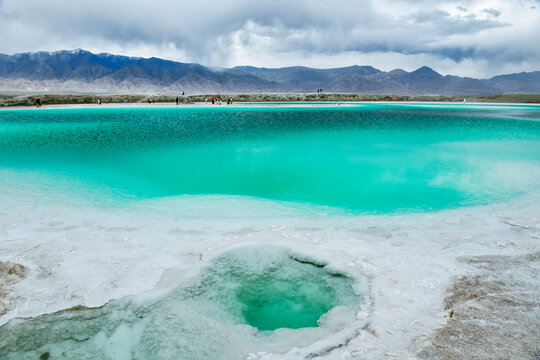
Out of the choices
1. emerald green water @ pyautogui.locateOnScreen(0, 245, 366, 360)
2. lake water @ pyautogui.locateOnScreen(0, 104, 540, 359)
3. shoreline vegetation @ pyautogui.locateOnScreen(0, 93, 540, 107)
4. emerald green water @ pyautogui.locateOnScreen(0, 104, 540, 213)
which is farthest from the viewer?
shoreline vegetation @ pyautogui.locateOnScreen(0, 93, 540, 107)

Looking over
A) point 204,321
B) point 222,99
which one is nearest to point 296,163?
point 204,321

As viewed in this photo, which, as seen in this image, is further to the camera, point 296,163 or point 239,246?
point 296,163

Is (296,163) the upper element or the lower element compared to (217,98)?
lower

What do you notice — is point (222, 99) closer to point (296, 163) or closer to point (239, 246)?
point (296, 163)

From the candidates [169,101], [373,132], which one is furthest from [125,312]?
[169,101]

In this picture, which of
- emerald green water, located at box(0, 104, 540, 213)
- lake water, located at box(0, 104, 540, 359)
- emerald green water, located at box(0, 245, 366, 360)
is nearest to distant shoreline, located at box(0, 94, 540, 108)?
emerald green water, located at box(0, 104, 540, 213)

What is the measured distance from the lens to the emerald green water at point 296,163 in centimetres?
1175

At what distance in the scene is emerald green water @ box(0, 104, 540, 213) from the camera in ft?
38.5

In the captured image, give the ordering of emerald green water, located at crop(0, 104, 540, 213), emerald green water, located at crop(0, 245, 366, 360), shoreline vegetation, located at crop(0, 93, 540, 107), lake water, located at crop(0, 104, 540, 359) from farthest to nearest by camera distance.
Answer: shoreline vegetation, located at crop(0, 93, 540, 107) < emerald green water, located at crop(0, 104, 540, 213) < lake water, located at crop(0, 104, 540, 359) < emerald green water, located at crop(0, 245, 366, 360)

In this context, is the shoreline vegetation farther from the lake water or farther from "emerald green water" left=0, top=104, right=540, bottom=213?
the lake water

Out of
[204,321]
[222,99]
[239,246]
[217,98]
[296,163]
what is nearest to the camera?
[204,321]

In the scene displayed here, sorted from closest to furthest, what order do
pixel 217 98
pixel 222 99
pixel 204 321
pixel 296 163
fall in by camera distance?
1. pixel 204 321
2. pixel 296 163
3. pixel 217 98
4. pixel 222 99

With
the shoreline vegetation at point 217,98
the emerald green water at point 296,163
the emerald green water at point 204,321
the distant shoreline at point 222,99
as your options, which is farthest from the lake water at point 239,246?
the shoreline vegetation at point 217,98

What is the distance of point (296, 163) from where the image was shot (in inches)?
647
